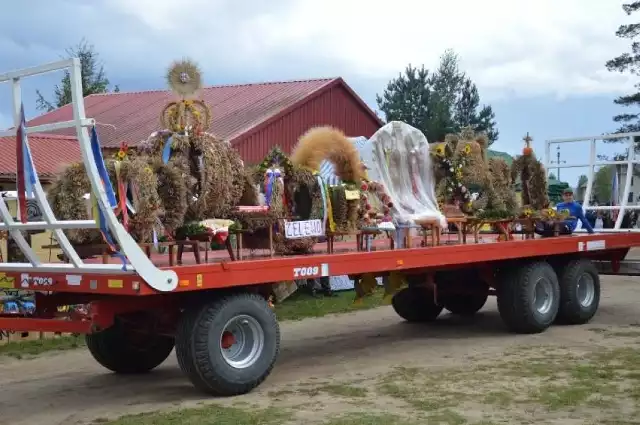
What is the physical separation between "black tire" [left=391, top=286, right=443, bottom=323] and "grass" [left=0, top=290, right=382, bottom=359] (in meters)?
0.65

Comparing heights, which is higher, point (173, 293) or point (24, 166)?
point (24, 166)

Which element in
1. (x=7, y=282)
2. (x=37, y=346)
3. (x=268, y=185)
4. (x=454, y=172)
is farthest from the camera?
(x=37, y=346)

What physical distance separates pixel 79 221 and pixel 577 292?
8052 millimetres

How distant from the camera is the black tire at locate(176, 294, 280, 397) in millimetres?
7684

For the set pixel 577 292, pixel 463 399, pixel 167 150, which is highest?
pixel 167 150

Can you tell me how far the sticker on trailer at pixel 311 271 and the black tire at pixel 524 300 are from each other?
3.94 metres

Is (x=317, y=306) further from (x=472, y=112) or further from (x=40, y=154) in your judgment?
(x=472, y=112)

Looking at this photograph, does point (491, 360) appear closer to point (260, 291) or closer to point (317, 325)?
point (260, 291)

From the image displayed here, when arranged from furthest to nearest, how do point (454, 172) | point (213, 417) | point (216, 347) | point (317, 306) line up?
1. point (317, 306)
2. point (454, 172)
3. point (216, 347)
4. point (213, 417)

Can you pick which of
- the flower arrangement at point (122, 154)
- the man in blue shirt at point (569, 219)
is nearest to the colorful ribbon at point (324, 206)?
the flower arrangement at point (122, 154)

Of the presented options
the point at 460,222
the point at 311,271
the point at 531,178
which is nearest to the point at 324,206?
the point at 311,271

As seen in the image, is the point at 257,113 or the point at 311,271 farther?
the point at 257,113

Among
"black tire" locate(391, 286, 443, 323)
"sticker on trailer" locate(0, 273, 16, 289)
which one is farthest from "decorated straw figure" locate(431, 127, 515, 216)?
"sticker on trailer" locate(0, 273, 16, 289)

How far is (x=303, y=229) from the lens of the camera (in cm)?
905
